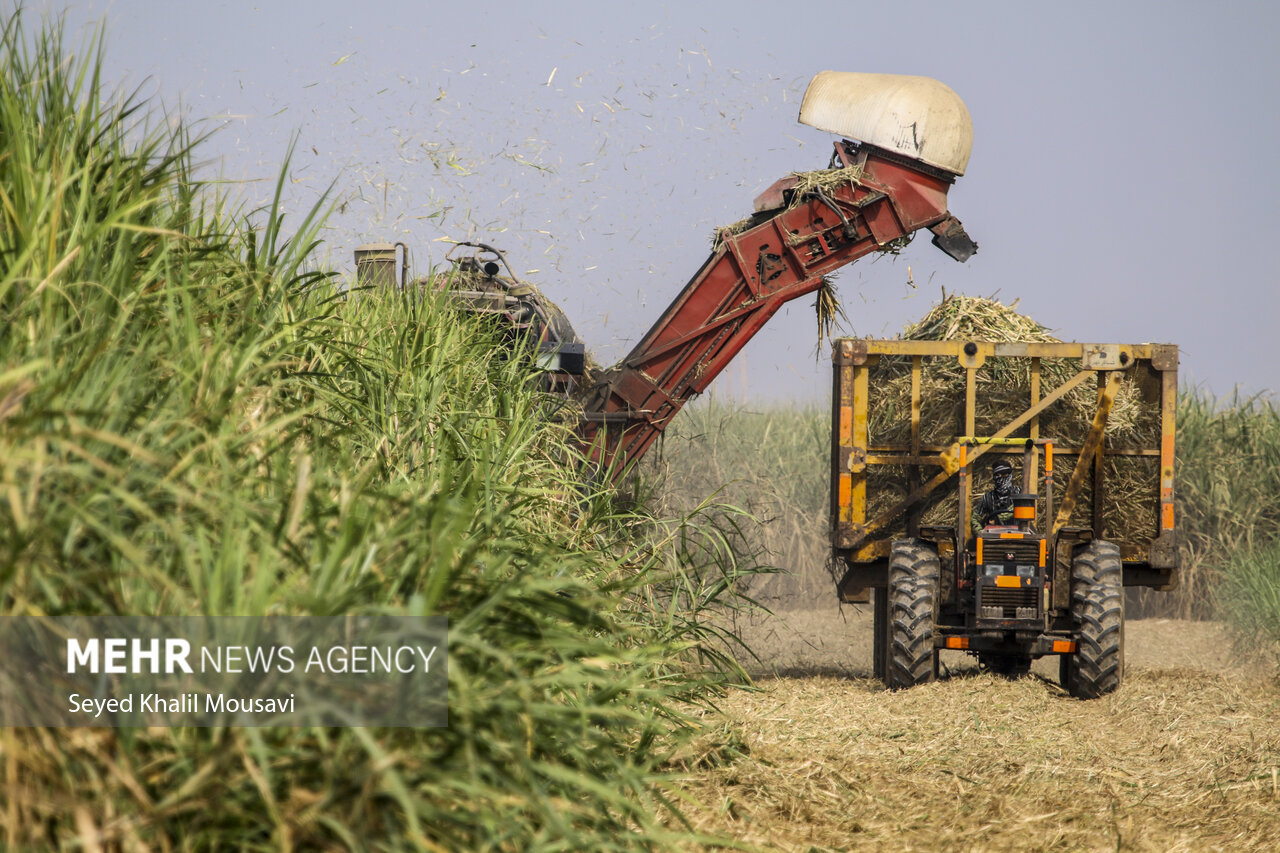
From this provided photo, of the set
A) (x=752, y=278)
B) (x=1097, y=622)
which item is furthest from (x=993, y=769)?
(x=752, y=278)

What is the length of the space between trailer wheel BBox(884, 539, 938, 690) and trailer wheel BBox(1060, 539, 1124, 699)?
1008 mm

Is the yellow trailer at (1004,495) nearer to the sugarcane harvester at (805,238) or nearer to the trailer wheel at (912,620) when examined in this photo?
the trailer wheel at (912,620)

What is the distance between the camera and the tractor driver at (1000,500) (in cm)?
859

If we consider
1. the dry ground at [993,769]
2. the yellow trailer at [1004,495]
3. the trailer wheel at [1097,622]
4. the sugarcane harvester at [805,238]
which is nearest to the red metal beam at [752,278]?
the sugarcane harvester at [805,238]

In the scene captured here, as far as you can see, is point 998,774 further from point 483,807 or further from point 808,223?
point 808,223

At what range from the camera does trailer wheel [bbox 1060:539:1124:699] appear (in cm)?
808

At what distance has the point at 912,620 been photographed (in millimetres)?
8148

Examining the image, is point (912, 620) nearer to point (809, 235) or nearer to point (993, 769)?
point (993, 769)

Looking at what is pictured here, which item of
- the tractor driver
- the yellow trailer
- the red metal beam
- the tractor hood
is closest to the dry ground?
the yellow trailer

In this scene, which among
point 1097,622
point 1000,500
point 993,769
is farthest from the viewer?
→ point 1000,500

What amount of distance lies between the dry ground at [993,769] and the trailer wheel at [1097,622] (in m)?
→ 0.20

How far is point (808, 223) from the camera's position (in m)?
9.95

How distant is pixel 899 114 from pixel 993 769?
630 centimetres

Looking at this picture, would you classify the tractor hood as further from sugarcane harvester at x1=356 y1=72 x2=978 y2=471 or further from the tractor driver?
the tractor driver
